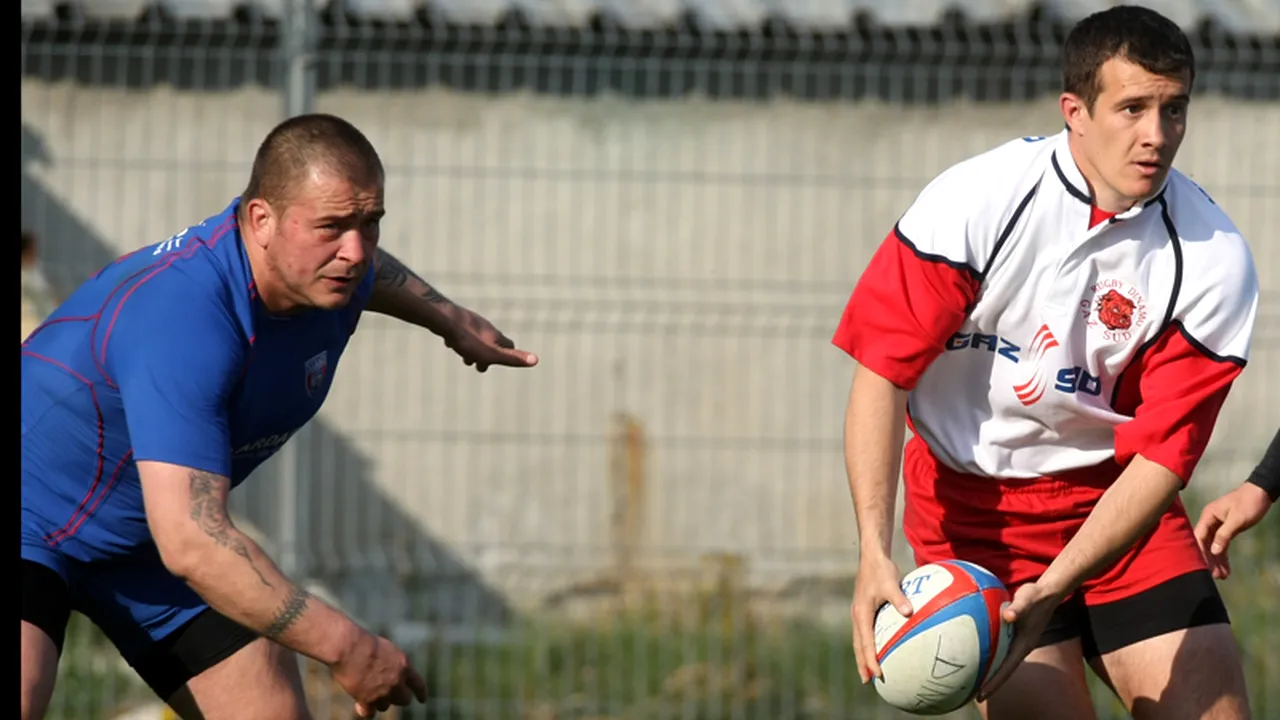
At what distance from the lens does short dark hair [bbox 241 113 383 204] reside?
4.37 m

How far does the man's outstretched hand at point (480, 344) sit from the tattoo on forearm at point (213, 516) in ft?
4.55

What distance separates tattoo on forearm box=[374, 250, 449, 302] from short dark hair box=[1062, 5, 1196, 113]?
6.61 feet

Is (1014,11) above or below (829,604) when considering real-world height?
above

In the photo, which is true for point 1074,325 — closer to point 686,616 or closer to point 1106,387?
point 1106,387

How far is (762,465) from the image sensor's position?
27.1ft

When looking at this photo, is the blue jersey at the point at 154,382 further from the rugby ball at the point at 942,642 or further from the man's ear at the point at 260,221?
the rugby ball at the point at 942,642

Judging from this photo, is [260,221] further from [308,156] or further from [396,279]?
[396,279]

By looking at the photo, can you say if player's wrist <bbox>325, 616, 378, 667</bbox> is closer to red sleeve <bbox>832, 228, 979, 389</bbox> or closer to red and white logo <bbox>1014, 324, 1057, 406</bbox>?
red sleeve <bbox>832, 228, 979, 389</bbox>

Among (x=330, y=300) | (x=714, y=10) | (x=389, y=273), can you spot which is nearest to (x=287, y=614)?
(x=330, y=300)

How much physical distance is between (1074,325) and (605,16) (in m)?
Result: 5.01

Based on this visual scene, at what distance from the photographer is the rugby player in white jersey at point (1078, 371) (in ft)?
14.6

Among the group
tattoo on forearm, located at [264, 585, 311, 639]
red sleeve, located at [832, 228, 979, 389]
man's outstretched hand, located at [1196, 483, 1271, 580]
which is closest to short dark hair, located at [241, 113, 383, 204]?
tattoo on forearm, located at [264, 585, 311, 639]
